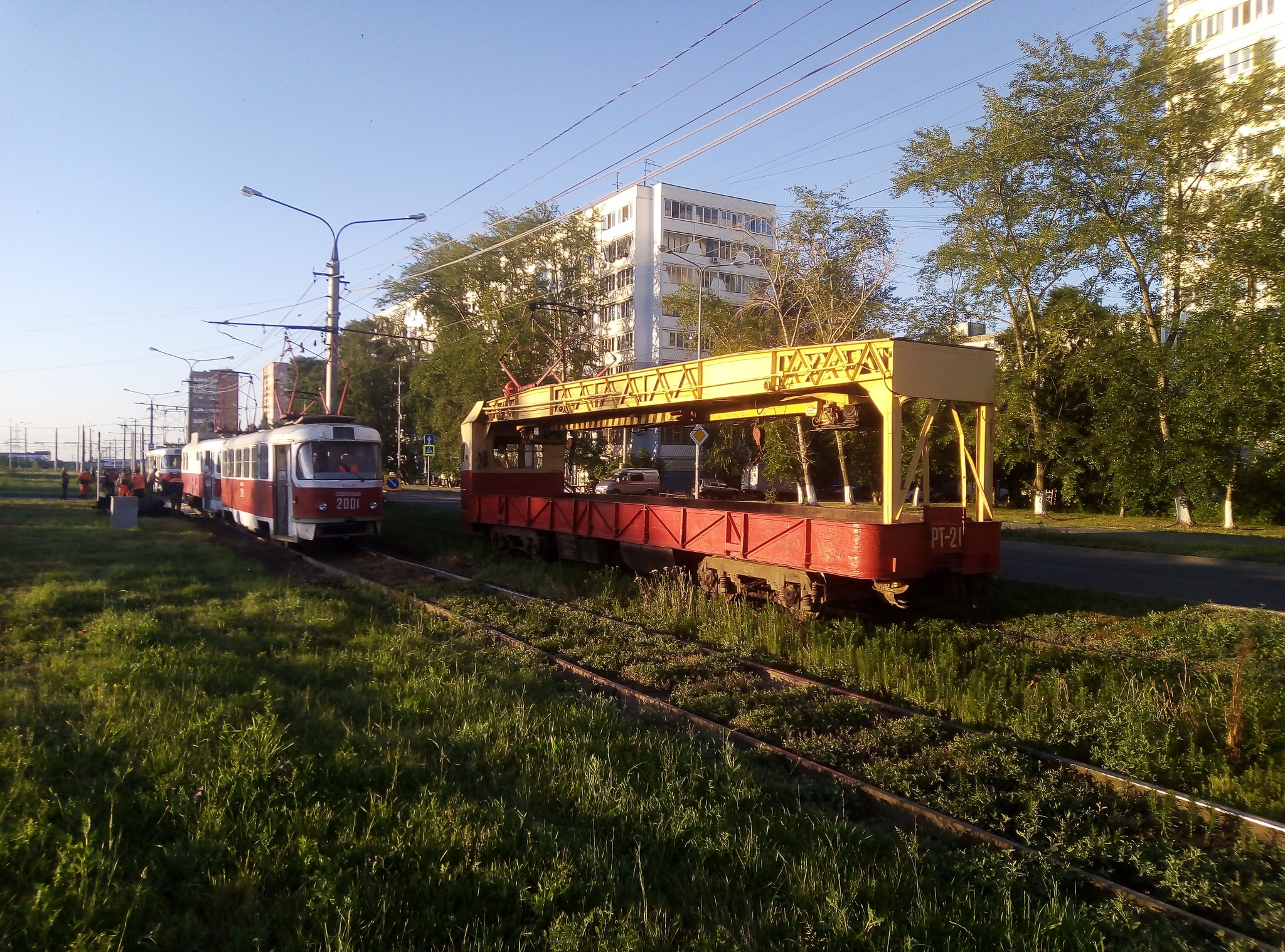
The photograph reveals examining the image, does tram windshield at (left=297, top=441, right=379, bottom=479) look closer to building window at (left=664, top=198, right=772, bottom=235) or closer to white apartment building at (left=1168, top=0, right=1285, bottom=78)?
white apartment building at (left=1168, top=0, right=1285, bottom=78)

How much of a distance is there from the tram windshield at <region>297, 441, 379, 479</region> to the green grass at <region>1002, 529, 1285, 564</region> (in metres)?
15.9

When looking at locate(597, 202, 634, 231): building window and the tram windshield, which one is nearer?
the tram windshield

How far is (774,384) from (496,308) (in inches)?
1146

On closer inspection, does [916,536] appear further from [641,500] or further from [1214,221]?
[1214,221]

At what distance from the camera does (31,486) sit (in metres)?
51.0

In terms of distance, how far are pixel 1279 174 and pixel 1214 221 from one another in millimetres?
3531

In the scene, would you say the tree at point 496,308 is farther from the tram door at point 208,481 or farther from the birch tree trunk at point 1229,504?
the birch tree trunk at point 1229,504

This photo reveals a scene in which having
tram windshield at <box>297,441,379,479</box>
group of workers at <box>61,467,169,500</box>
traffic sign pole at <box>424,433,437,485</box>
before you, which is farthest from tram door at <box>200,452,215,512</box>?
tram windshield at <box>297,441,379,479</box>

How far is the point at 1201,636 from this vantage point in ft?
30.9

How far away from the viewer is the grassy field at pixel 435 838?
11.2 ft

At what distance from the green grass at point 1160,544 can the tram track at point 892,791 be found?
1369 centimetres

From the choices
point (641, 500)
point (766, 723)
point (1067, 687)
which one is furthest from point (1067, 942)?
point (641, 500)

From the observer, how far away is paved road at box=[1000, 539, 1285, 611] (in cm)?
1236

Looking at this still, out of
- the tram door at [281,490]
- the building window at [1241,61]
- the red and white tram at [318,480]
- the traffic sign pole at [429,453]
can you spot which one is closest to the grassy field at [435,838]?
the red and white tram at [318,480]
